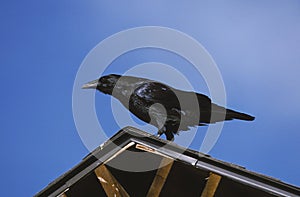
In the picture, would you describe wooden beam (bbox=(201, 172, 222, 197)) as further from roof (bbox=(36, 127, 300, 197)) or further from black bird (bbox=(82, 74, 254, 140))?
black bird (bbox=(82, 74, 254, 140))

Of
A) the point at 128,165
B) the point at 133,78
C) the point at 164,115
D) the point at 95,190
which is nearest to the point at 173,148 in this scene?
the point at 128,165

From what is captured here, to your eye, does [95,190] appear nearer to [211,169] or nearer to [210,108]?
[211,169]

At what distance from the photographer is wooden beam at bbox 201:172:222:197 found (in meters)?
4.30

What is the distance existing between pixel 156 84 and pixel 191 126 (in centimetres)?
81

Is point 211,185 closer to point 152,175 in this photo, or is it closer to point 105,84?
point 152,175

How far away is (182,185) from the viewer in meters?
4.79

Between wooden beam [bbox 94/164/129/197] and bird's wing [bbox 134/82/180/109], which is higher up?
bird's wing [bbox 134/82/180/109]

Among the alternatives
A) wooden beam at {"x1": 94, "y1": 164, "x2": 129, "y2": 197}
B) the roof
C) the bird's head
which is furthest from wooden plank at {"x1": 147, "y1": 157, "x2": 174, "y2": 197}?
the bird's head

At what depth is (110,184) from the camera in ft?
15.5

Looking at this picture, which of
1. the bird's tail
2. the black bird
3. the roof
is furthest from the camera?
the black bird

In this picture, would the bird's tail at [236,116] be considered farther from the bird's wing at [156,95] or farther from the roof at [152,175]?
the roof at [152,175]

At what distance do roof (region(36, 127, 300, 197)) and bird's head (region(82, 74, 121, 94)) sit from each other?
2.31 meters

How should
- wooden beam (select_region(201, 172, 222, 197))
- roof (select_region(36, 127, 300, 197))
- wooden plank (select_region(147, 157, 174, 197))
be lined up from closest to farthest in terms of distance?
roof (select_region(36, 127, 300, 197))
wooden beam (select_region(201, 172, 222, 197))
wooden plank (select_region(147, 157, 174, 197))

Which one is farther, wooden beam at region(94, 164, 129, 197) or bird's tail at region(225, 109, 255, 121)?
bird's tail at region(225, 109, 255, 121)
